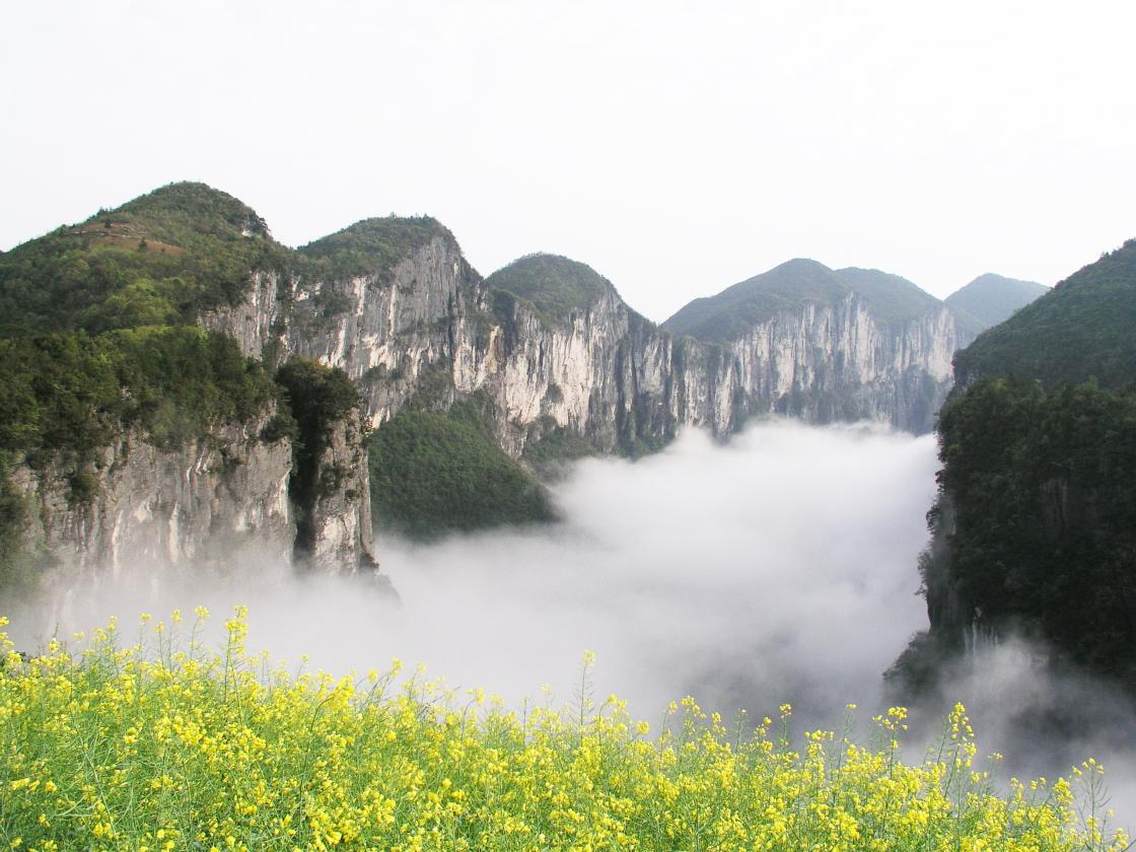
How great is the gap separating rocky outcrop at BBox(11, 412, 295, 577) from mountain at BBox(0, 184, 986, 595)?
0.08 metres

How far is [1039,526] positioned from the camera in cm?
3800

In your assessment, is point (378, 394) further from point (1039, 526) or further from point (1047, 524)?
point (1047, 524)

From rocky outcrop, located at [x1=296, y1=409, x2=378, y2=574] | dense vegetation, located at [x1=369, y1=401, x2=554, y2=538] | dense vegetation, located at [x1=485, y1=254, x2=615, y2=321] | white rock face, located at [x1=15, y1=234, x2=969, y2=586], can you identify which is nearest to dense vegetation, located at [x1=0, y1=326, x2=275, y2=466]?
white rock face, located at [x1=15, y1=234, x2=969, y2=586]

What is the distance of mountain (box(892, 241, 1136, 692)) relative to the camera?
3341 centimetres

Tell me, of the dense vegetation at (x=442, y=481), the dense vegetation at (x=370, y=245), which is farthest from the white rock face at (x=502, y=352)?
the dense vegetation at (x=442, y=481)

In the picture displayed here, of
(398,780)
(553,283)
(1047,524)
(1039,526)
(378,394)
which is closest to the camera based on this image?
(398,780)

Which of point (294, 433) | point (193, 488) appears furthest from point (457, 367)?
point (193, 488)

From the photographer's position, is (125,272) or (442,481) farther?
(442,481)

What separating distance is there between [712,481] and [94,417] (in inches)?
5948

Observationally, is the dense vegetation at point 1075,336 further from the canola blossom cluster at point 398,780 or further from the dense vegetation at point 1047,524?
the canola blossom cluster at point 398,780

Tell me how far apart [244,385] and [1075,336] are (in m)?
64.2

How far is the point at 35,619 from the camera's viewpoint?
2434 cm

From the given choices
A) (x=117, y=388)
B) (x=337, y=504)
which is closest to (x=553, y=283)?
(x=337, y=504)

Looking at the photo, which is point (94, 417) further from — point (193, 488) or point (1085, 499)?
point (1085, 499)
